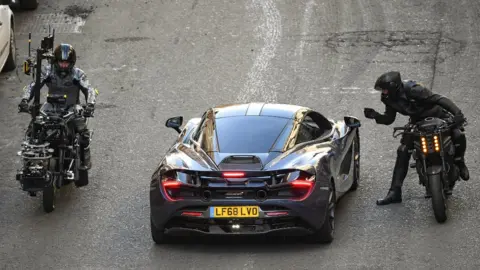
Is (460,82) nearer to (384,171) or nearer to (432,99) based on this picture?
(384,171)

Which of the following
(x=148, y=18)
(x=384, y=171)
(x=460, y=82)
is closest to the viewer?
(x=384, y=171)

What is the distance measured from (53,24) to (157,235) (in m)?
11.8

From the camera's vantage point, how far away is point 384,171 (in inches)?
686

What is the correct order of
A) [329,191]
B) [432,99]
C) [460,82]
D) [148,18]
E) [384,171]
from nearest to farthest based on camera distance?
[329,191] < [432,99] < [384,171] < [460,82] < [148,18]

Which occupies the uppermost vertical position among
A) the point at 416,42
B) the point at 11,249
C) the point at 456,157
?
the point at 416,42

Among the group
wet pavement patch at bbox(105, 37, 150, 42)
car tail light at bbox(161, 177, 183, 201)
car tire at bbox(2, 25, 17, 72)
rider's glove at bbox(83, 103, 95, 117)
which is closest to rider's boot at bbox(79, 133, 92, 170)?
rider's glove at bbox(83, 103, 95, 117)

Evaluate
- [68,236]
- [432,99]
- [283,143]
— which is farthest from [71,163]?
[432,99]

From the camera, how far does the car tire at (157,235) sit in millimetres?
14234

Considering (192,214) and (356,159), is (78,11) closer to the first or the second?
(356,159)

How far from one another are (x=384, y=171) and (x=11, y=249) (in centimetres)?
535

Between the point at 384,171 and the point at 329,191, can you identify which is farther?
the point at 384,171

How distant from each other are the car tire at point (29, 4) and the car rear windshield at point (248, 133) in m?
11.7

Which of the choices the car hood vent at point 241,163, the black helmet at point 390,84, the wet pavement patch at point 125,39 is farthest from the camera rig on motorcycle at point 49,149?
the wet pavement patch at point 125,39

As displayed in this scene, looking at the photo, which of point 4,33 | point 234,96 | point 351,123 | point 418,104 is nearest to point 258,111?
point 351,123
